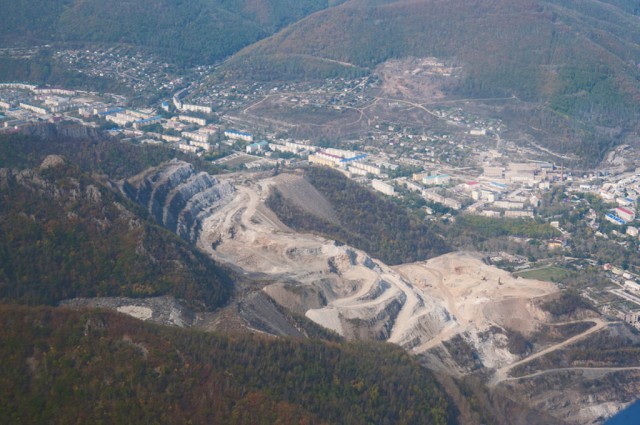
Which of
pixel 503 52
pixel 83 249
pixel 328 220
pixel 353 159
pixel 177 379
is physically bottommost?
pixel 353 159

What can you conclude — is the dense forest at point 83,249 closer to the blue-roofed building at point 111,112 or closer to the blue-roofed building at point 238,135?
the blue-roofed building at point 238,135

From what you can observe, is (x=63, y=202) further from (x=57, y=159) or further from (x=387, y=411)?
(x=387, y=411)

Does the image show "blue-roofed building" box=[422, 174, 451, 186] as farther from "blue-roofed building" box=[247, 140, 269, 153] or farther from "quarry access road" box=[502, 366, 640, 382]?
"quarry access road" box=[502, 366, 640, 382]

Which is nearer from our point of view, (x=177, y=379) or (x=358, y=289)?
(x=177, y=379)

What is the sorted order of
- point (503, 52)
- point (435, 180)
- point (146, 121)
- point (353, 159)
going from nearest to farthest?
point (435, 180) < point (353, 159) < point (146, 121) < point (503, 52)

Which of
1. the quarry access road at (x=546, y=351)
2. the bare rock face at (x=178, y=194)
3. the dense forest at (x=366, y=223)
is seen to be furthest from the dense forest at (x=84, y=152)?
the quarry access road at (x=546, y=351)

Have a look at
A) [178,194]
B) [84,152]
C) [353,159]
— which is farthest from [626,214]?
[84,152]

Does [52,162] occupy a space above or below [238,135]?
above

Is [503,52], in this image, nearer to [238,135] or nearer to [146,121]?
[238,135]
